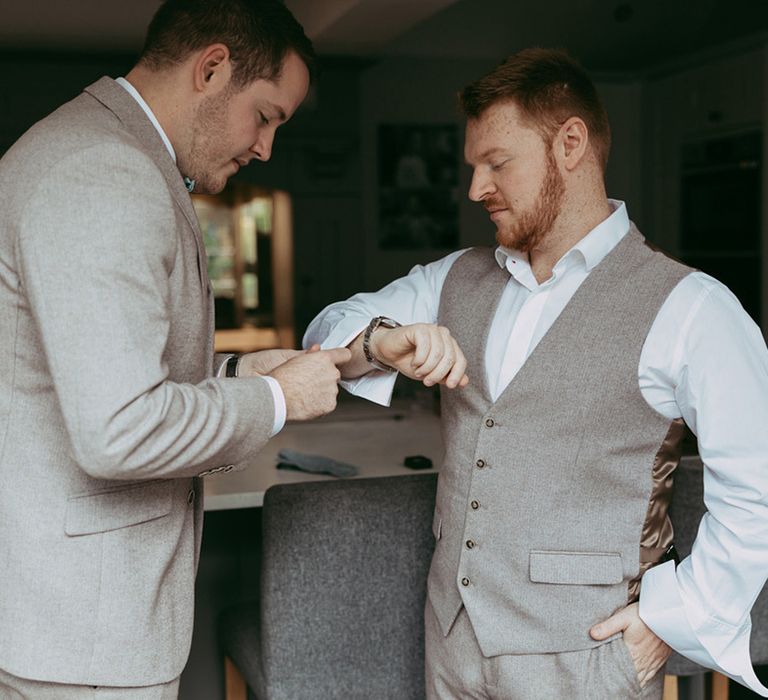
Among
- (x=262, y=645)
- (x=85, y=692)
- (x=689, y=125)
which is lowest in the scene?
(x=262, y=645)

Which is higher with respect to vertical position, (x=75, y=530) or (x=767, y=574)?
(x=75, y=530)

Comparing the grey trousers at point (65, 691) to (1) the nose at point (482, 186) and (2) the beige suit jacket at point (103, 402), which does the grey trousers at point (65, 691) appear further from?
(1) the nose at point (482, 186)

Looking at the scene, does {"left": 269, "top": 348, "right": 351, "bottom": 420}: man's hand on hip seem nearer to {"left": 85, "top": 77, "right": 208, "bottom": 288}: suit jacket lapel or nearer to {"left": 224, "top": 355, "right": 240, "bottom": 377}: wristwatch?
{"left": 85, "top": 77, "right": 208, "bottom": 288}: suit jacket lapel

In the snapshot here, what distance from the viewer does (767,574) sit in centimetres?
152

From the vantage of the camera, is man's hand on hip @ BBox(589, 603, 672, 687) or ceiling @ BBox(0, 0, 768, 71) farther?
ceiling @ BBox(0, 0, 768, 71)

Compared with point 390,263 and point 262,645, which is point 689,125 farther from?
point 262,645

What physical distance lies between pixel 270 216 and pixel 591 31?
8.52 ft

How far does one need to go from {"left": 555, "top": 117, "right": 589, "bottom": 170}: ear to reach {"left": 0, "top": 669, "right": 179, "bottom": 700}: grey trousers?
3.42 feet

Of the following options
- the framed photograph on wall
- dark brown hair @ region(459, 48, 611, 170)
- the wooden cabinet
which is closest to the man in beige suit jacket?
dark brown hair @ region(459, 48, 611, 170)

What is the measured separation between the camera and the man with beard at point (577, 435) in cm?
146

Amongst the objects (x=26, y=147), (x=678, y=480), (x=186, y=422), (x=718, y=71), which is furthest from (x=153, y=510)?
(x=718, y=71)

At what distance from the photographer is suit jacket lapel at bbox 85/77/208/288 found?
1370mm

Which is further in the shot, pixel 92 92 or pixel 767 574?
pixel 767 574

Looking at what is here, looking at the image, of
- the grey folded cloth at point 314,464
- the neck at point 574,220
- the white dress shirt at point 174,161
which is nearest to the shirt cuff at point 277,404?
the white dress shirt at point 174,161
